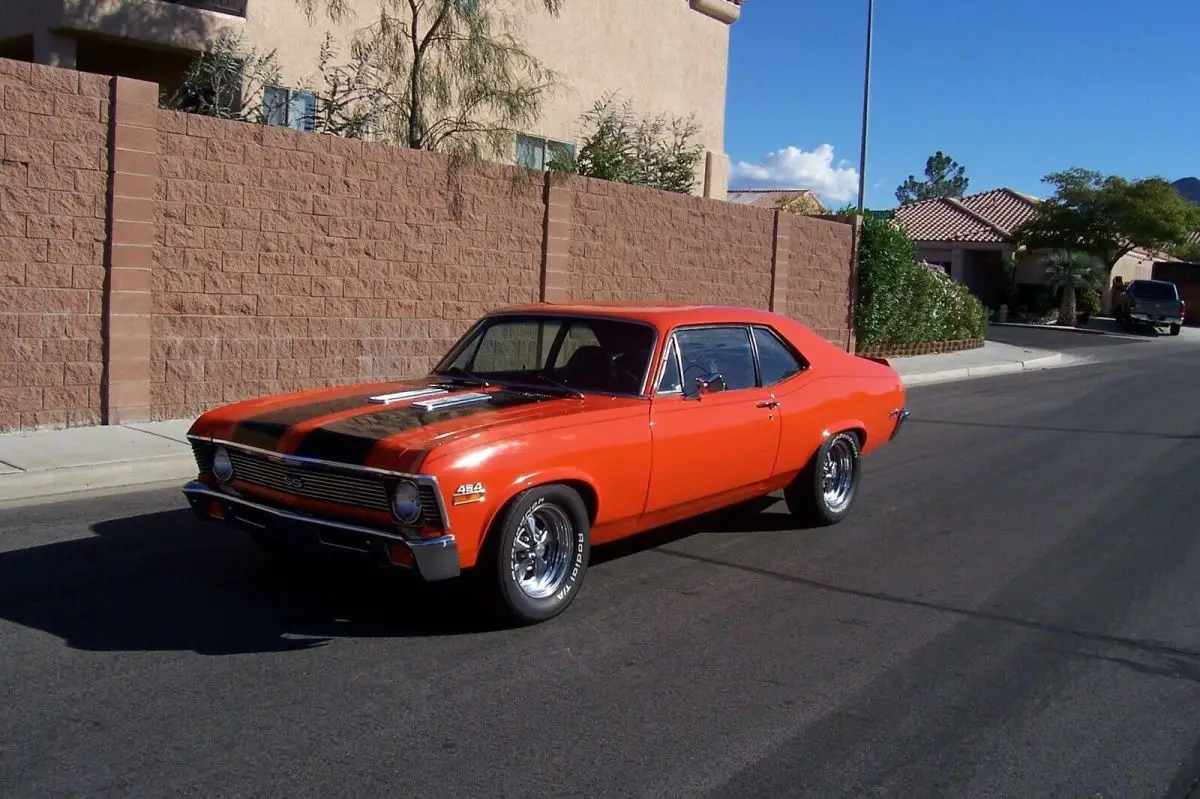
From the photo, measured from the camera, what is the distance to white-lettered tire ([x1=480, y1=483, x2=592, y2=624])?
538 centimetres

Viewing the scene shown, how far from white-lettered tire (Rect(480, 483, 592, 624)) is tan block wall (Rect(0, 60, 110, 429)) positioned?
652 cm

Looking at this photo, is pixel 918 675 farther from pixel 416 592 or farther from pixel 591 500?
pixel 416 592

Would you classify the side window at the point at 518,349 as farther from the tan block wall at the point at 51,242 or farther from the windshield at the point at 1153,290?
the windshield at the point at 1153,290

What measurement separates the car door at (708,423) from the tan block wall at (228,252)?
6.23m

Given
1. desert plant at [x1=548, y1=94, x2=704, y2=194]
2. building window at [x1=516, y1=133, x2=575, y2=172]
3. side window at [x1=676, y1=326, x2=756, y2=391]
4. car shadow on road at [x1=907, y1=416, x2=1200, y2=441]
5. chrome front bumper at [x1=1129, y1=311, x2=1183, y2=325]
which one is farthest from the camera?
chrome front bumper at [x1=1129, y1=311, x2=1183, y2=325]

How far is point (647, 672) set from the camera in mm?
5129

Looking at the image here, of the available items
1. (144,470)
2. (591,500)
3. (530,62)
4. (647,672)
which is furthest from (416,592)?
(530,62)

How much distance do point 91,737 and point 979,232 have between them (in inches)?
1785

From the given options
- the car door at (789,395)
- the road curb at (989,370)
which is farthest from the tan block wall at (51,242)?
the road curb at (989,370)

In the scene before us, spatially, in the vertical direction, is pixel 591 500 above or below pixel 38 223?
below

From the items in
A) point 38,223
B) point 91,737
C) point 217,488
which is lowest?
point 91,737

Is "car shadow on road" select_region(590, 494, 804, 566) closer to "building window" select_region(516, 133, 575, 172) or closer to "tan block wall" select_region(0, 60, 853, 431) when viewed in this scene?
"tan block wall" select_region(0, 60, 853, 431)

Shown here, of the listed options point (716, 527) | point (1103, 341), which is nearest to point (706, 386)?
point (716, 527)

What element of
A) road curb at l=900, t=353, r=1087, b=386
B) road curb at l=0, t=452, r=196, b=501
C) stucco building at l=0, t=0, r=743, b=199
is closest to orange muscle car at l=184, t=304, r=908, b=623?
road curb at l=0, t=452, r=196, b=501
